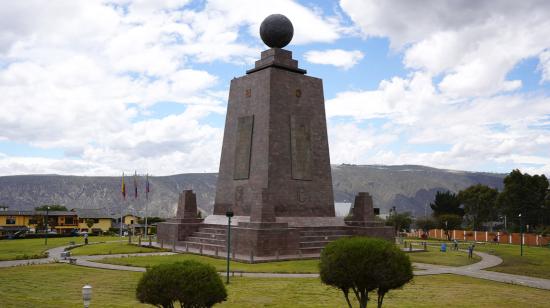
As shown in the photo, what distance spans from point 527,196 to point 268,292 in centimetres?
6794

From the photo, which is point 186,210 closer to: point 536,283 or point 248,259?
point 248,259

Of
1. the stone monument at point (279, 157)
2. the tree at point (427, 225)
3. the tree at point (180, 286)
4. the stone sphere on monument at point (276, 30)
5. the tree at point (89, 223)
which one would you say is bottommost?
the tree at point (89, 223)

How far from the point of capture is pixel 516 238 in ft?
211

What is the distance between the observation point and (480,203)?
89562mm

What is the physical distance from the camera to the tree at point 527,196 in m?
75.3

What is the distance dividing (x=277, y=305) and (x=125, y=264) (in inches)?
586

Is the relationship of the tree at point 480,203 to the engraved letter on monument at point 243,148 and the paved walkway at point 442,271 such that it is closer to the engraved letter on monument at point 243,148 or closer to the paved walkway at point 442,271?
the paved walkway at point 442,271

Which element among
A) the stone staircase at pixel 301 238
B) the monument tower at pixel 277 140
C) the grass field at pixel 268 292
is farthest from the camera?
the monument tower at pixel 277 140

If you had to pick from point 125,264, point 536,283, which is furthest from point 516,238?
point 125,264

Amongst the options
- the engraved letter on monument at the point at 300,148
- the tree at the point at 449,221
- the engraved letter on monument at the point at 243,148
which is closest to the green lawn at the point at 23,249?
the engraved letter on monument at the point at 243,148

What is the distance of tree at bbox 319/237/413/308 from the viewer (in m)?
12.8

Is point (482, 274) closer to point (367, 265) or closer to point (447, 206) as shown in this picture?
point (367, 265)

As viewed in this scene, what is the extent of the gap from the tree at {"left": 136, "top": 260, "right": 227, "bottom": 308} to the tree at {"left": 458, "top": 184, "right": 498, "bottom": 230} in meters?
85.3

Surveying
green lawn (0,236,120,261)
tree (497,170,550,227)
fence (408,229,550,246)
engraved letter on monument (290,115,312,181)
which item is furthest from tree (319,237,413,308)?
tree (497,170,550,227)
